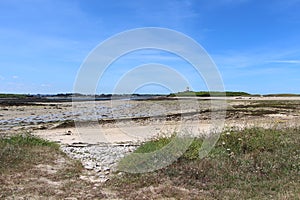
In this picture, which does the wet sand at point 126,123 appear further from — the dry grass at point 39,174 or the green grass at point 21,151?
the dry grass at point 39,174

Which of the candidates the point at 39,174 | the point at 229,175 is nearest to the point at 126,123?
the point at 39,174

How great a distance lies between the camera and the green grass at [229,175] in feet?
24.0

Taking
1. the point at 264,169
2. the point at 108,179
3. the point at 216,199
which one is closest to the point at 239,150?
the point at 264,169

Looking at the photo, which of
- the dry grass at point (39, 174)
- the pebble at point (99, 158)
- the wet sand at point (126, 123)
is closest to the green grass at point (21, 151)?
the dry grass at point (39, 174)

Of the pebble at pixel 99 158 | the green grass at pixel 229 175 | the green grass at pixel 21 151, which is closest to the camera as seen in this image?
the green grass at pixel 229 175

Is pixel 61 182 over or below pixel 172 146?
below

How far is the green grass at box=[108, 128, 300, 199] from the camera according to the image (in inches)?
288

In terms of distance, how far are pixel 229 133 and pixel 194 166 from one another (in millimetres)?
3406

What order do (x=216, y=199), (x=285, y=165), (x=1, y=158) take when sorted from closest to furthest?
1. (x=216, y=199)
2. (x=285, y=165)
3. (x=1, y=158)

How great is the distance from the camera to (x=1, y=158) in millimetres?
9719

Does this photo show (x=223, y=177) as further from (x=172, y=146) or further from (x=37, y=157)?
(x=37, y=157)

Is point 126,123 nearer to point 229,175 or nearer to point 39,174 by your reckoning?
point 39,174

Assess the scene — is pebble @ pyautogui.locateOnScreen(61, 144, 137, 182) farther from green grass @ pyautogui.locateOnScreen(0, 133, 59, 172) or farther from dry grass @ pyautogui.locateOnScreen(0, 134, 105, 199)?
green grass @ pyautogui.locateOnScreen(0, 133, 59, 172)

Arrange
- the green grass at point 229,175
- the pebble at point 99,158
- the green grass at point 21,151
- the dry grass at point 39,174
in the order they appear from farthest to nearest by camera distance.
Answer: the green grass at point 21,151 < the pebble at point 99,158 < the dry grass at point 39,174 < the green grass at point 229,175
